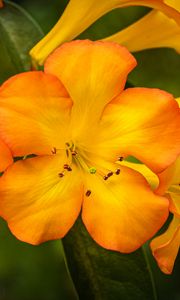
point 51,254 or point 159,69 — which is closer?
point 51,254

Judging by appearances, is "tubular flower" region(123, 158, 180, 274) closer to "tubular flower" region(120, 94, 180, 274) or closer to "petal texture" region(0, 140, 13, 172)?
"tubular flower" region(120, 94, 180, 274)

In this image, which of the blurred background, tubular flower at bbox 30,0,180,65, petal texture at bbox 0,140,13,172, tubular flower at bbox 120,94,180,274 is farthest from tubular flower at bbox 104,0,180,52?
the blurred background

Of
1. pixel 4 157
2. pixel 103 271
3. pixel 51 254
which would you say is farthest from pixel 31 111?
pixel 51 254

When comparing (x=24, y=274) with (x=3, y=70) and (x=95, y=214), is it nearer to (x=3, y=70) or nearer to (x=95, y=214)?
(x=3, y=70)

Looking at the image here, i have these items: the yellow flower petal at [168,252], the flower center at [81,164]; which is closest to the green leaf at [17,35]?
the flower center at [81,164]

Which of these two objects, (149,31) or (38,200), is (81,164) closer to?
(38,200)
